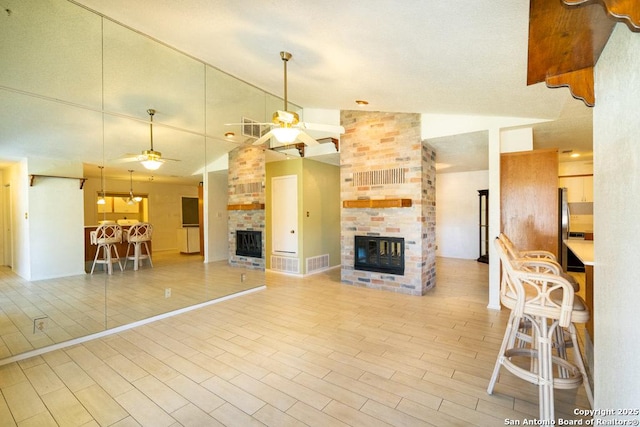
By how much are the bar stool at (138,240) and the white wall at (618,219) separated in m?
4.14

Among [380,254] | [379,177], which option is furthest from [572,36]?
[380,254]

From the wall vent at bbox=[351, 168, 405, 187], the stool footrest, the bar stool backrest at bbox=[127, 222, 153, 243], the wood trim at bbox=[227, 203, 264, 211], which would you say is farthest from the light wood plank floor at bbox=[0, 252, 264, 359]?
the stool footrest

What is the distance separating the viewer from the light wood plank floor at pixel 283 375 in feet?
5.92

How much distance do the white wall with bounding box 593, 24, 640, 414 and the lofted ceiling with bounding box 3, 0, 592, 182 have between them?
712mm

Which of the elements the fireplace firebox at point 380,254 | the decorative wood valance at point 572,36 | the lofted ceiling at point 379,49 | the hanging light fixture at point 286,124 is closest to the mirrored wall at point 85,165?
the lofted ceiling at point 379,49

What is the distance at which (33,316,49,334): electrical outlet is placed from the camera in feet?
8.69

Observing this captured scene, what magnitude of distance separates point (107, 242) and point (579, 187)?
8.92 metres

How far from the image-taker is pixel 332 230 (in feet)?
21.4

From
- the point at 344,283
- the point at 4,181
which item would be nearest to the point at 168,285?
the point at 4,181

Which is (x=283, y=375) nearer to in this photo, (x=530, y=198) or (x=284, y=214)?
(x=530, y=198)

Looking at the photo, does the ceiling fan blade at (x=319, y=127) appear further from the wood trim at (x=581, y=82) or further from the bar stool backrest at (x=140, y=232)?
the bar stool backrest at (x=140, y=232)

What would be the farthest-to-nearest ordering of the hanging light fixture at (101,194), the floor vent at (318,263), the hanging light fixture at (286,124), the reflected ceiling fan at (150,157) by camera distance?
1. the floor vent at (318,263)
2. the reflected ceiling fan at (150,157)
3. the hanging light fixture at (101,194)
4. the hanging light fixture at (286,124)

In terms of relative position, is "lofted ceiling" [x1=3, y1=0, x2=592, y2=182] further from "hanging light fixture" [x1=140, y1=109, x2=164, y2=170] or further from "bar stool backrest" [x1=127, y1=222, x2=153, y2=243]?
"bar stool backrest" [x1=127, y1=222, x2=153, y2=243]

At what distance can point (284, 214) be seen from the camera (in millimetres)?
5914
